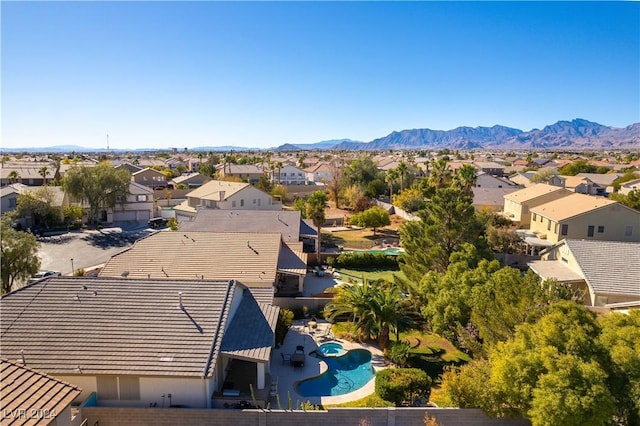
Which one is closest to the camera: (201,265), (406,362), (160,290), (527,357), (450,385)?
(527,357)

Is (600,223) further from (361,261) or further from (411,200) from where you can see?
(411,200)

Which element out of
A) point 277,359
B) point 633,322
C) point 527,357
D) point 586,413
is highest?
point 633,322

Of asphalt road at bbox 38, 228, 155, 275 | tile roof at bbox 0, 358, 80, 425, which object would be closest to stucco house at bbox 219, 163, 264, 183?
asphalt road at bbox 38, 228, 155, 275

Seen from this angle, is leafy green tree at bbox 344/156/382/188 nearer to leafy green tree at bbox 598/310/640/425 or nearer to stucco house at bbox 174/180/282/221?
stucco house at bbox 174/180/282/221

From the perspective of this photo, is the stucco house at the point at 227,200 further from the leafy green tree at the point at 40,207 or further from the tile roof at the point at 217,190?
the leafy green tree at the point at 40,207

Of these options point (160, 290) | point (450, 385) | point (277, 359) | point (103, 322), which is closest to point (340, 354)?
point (277, 359)

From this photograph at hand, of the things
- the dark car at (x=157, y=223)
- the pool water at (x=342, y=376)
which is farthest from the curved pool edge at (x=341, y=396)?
the dark car at (x=157, y=223)

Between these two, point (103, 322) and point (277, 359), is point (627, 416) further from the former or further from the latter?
point (103, 322)
